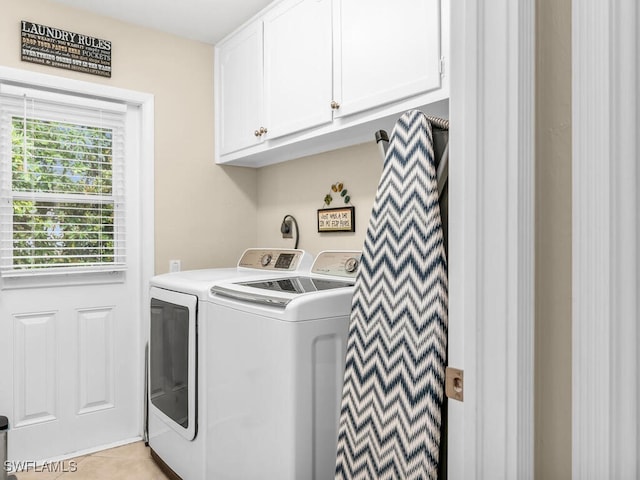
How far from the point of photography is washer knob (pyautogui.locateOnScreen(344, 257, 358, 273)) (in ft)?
6.68

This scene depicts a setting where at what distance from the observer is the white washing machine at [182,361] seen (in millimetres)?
1874

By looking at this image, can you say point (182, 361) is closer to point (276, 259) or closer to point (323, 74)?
point (276, 259)


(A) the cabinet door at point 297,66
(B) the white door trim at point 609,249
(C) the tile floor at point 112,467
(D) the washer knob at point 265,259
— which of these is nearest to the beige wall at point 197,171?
(D) the washer knob at point 265,259

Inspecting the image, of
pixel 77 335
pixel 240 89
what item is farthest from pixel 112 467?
pixel 240 89

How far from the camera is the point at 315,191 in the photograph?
261 cm

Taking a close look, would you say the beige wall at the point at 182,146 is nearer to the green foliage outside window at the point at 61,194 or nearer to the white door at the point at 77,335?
the white door at the point at 77,335

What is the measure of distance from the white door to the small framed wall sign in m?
1.01

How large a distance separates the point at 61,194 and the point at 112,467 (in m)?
1.43

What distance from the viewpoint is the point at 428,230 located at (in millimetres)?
1128

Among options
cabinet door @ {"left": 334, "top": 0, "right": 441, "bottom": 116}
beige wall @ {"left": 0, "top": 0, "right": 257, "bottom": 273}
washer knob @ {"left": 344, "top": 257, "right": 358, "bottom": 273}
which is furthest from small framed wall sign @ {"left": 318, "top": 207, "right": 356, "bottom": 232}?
beige wall @ {"left": 0, "top": 0, "right": 257, "bottom": 273}

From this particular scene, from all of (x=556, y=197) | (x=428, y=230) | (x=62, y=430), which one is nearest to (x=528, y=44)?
(x=556, y=197)

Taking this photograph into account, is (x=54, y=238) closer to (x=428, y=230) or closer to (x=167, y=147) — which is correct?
(x=167, y=147)

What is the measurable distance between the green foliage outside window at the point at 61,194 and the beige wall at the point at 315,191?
0.95 m

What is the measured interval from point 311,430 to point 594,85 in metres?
1.23
